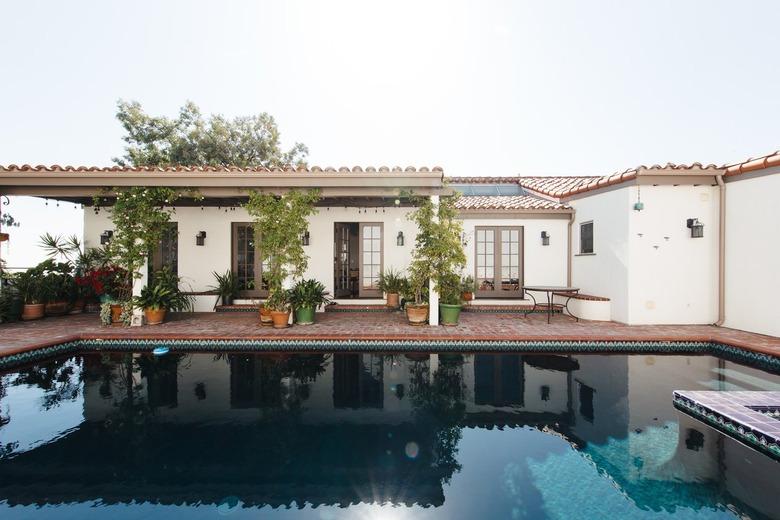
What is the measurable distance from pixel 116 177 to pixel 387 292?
700 cm

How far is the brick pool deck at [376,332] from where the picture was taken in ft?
22.0

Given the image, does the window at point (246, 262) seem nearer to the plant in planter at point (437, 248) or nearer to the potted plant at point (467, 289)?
the plant in planter at point (437, 248)

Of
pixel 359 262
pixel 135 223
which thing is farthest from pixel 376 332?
pixel 135 223

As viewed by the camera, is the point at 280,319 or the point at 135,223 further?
the point at 280,319

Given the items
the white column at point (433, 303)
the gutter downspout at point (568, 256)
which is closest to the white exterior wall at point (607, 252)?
the gutter downspout at point (568, 256)

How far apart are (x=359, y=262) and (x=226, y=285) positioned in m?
3.92

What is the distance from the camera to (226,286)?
10.2 meters

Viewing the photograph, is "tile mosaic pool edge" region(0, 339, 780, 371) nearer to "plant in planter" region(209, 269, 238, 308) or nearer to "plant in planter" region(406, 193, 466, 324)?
"plant in planter" region(406, 193, 466, 324)

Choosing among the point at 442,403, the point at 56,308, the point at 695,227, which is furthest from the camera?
the point at 56,308

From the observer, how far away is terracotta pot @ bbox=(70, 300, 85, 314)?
9.73 m

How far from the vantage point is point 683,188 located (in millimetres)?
8047

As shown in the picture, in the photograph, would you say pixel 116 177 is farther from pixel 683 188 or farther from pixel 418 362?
pixel 683 188

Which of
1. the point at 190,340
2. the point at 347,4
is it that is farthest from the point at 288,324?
the point at 347,4

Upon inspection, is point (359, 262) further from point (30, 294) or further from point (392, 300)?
point (30, 294)
